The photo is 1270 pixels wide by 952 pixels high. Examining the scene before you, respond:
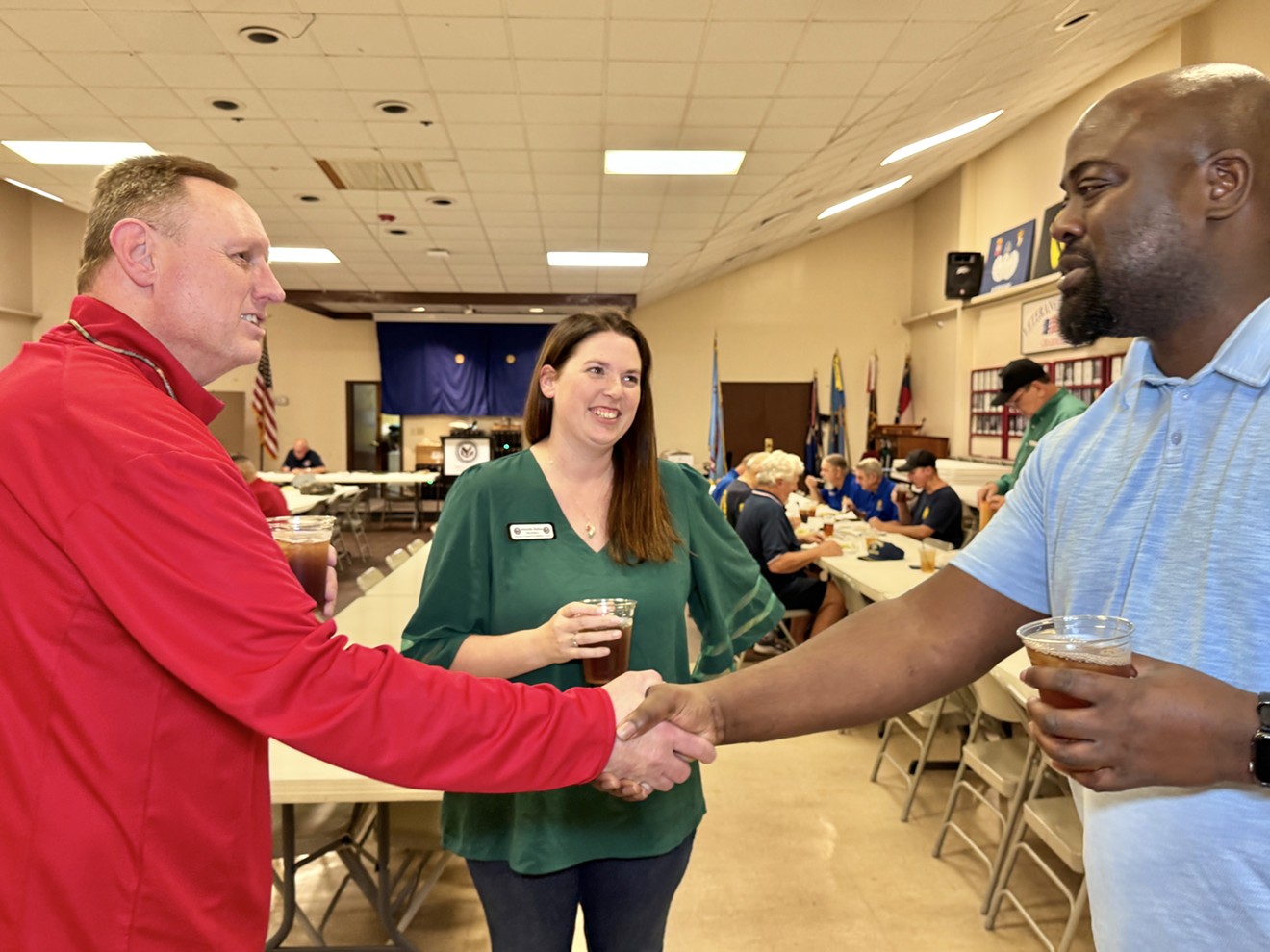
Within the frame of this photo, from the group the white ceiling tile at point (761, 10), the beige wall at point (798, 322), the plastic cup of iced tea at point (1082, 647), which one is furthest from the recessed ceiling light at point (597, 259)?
the plastic cup of iced tea at point (1082, 647)

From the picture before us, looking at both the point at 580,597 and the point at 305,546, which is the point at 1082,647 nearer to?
the point at 580,597

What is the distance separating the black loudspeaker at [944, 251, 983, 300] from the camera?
11852 mm

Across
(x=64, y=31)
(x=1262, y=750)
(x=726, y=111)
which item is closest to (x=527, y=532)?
(x=1262, y=750)

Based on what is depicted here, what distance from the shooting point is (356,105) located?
20.7 feet

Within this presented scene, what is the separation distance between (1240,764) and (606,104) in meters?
6.22

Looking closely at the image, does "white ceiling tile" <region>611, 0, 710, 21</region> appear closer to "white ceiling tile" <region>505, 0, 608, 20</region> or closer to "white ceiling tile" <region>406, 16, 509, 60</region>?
"white ceiling tile" <region>505, 0, 608, 20</region>

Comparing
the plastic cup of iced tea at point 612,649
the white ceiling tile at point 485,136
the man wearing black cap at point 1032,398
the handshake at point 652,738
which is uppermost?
the white ceiling tile at point 485,136

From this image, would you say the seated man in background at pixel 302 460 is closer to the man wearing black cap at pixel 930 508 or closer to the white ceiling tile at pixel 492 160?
the white ceiling tile at pixel 492 160

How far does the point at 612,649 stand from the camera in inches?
67.2

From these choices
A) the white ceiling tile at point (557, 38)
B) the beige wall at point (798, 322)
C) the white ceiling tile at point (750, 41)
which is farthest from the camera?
the beige wall at point (798, 322)

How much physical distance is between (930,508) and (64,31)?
262 inches

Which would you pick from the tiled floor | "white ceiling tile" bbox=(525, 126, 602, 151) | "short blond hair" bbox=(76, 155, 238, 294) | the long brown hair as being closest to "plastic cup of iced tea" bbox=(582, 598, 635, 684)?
the long brown hair

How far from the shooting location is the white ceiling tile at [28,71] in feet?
18.4

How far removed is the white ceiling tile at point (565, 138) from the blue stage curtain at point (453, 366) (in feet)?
31.3
